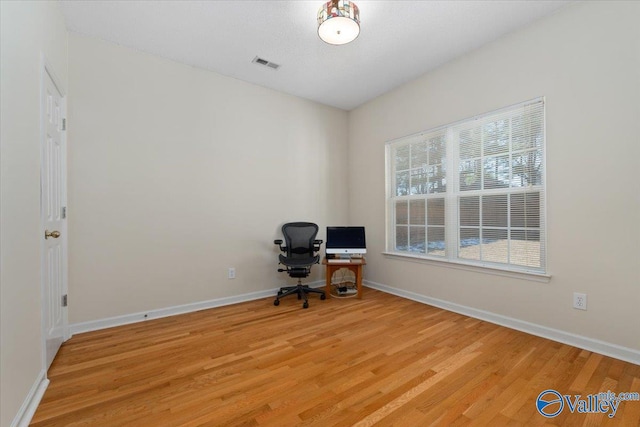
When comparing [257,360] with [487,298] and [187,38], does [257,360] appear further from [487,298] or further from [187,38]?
[187,38]

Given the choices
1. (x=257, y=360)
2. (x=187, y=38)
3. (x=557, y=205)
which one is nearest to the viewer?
(x=257, y=360)

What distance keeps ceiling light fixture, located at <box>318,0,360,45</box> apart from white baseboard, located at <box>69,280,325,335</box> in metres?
3.12

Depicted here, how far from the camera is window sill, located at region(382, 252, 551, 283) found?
8.36 ft

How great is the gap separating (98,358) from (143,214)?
1415mm

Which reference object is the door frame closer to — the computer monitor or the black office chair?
the black office chair

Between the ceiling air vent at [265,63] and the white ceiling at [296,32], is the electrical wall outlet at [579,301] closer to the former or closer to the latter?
the white ceiling at [296,32]

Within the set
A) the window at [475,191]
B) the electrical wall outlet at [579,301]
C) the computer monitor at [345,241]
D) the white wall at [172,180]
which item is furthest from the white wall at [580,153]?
the white wall at [172,180]

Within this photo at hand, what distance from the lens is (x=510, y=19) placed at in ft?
8.34

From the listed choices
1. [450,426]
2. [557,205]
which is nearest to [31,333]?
[450,426]

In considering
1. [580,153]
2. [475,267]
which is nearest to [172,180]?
[475,267]

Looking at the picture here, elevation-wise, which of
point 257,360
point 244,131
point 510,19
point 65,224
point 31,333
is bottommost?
point 257,360

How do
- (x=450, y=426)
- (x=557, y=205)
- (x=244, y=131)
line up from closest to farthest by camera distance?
1. (x=450, y=426)
2. (x=557, y=205)
3. (x=244, y=131)

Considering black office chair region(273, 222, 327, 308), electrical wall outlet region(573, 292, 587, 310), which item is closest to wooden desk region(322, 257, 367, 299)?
black office chair region(273, 222, 327, 308)

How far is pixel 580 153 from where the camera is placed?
2303mm
